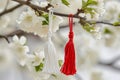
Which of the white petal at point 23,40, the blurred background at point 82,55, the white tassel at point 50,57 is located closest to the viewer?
the white tassel at point 50,57

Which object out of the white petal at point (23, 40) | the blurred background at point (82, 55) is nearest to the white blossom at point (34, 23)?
the white petal at point (23, 40)

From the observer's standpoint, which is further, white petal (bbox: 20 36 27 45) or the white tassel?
white petal (bbox: 20 36 27 45)

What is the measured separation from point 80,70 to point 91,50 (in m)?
0.10

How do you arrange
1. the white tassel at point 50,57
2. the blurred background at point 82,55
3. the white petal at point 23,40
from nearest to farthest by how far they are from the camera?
the white tassel at point 50,57, the white petal at point 23,40, the blurred background at point 82,55

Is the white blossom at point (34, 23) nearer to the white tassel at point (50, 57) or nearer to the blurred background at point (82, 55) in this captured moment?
the white tassel at point (50, 57)

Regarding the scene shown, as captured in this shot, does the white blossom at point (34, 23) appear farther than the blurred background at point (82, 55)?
No

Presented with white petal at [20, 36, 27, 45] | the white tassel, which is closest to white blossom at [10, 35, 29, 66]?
white petal at [20, 36, 27, 45]

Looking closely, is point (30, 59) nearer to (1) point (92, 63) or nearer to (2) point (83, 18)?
(2) point (83, 18)

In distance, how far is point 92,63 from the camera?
1599 millimetres

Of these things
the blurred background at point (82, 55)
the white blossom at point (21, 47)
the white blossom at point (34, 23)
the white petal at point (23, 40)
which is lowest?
the blurred background at point (82, 55)

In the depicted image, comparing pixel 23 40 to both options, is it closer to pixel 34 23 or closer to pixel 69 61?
pixel 34 23

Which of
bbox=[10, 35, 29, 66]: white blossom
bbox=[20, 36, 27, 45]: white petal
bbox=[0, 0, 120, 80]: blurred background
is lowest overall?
bbox=[0, 0, 120, 80]: blurred background

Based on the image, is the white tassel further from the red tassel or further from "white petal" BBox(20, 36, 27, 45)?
"white petal" BBox(20, 36, 27, 45)

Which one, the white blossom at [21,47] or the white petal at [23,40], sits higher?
the white petal at [23,40]
